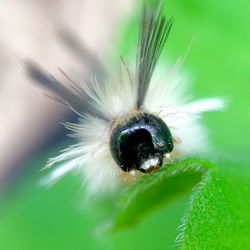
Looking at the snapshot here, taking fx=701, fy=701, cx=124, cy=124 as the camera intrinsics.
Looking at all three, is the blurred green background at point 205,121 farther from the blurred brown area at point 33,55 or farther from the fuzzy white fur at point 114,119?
the blurred brown area at point 33,55

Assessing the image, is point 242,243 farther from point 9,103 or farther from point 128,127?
point 9,103

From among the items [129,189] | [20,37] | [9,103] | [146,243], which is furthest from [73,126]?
[20,37]

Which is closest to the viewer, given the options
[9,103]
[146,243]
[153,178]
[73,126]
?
[153,178]

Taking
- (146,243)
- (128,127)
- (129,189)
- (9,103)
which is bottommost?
(9,103)

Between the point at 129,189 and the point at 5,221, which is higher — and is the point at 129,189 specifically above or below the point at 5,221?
above

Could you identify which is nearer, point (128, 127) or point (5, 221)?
point (128, 127)

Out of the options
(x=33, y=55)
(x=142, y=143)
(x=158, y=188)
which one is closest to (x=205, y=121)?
(x=158, y=188)

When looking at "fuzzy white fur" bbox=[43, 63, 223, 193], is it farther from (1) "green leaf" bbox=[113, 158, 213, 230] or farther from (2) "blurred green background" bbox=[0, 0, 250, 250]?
(2) "blurred green background" bbox=[0, 0, 250, 250]

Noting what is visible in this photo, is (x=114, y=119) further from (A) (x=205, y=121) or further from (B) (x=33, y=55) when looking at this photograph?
(B) (x=33, y=55)

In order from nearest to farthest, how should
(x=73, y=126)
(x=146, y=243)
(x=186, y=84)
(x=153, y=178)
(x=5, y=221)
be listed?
(x=153, y=178) < (x=73, y=126) < (x=186, y=84) < (x=146, y=243) < (x=5, y=221)
